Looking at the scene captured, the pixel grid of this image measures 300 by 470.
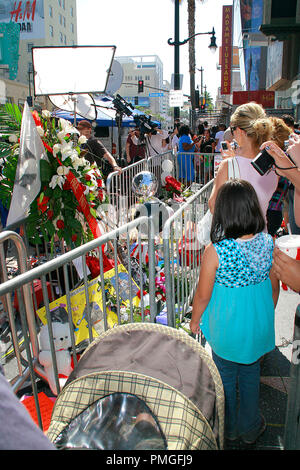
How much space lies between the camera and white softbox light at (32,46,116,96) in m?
4.49

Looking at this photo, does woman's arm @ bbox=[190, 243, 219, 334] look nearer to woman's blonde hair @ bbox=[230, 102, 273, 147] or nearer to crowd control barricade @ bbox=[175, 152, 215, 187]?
woman's blonde hair @ bbox=[230, 102, 273, 147]

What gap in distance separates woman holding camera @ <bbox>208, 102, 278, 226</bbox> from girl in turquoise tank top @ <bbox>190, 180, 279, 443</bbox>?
0.73 m

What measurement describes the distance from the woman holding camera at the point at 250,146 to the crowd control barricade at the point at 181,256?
359 mm

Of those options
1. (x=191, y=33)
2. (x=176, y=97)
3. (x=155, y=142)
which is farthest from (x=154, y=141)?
(x=191, y=33)

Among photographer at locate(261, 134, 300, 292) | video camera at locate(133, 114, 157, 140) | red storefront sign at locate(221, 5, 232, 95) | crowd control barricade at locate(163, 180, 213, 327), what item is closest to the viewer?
photographer at locate(261, 134, 300, 292)

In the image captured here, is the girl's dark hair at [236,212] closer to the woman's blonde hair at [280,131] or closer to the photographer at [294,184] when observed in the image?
the photographer at [294,184]

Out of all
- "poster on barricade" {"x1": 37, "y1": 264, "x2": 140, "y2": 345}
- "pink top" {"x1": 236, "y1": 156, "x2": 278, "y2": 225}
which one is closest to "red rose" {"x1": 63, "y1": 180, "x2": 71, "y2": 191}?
"poster on barricade" {"x1": 37, "y1": 264, "x2": 140, "y2": 345}

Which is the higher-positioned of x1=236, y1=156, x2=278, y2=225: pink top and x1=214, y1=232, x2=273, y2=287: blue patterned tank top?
x1=236, y1=156, x2=278, y2=225: pink top

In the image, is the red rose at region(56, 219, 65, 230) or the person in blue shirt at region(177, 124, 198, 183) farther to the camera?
the person in blue shirt at region(177, 124, 198, 183)

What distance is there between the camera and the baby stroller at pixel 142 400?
126 cm

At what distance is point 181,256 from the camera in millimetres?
3209

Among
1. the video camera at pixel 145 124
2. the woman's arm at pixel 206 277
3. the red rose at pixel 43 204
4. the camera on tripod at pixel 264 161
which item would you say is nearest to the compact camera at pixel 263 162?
the camera on tripod at pixel 264 161

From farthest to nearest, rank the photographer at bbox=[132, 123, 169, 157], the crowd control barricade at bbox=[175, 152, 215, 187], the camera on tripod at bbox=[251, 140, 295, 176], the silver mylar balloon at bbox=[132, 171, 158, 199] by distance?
the photographer at bbox=[132, 123, 169, 157], the crowd control barricade at bbox=[175, 152, 215, 187], the silver mylar balloon at bbox=[132, 171, 158, 199], the camera on tripod at bbox=[251, 140, 295, 176]
